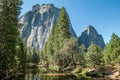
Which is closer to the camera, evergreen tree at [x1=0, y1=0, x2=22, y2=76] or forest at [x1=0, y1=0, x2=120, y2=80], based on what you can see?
evergreen tree at [x1=0, y1=0, x2=22, y2=76]

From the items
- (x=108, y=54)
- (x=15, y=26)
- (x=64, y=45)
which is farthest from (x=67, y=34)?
(x=15, y=26)

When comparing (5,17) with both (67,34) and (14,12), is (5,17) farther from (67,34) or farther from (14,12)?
(67,34)

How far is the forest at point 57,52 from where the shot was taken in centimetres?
2888

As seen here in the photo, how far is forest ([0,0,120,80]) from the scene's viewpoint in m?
28.9

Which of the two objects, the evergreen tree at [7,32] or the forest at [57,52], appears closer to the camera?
the evergreen tree at [7,32]

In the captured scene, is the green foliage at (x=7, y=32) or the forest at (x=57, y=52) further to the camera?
the forest at (x=57, y=52)

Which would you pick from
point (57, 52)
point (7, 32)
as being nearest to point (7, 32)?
point (7, 32)

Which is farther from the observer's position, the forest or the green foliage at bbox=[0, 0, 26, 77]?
the forest

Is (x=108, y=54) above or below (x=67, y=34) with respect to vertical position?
below

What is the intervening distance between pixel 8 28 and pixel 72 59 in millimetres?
45711

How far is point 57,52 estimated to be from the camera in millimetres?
73688

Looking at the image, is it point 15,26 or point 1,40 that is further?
point 15,26

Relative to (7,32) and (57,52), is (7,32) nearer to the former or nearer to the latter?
(7,32)

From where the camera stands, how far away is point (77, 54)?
72.5 metres
